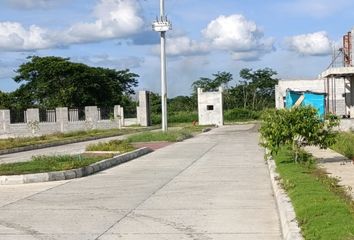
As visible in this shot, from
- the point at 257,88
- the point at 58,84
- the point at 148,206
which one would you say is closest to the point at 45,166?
the point at 148,206

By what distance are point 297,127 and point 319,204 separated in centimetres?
700

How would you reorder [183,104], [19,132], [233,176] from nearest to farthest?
1. [233,176]
2. [19,132]
3. [183,104]

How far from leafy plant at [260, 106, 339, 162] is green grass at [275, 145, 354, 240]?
151 cm

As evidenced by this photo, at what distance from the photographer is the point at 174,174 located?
17.1m

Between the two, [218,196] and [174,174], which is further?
[174,174]

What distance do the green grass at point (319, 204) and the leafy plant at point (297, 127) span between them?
1507 mm

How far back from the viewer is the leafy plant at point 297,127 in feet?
52.9

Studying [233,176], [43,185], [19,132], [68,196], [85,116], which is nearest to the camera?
[68,196]

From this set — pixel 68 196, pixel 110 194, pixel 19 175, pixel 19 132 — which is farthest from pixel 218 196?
pixel 19 132

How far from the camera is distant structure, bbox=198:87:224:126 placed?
6569 centimetres

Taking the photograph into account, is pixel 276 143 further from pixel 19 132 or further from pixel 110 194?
pixel 19 132

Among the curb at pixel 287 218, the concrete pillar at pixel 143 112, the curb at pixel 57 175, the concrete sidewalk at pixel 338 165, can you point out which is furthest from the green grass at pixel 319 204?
the concrete pillar at pixel 143 112

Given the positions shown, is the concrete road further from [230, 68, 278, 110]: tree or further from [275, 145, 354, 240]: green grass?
[230, 68, 278, 110]: tree

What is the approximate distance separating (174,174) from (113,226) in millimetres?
7468
